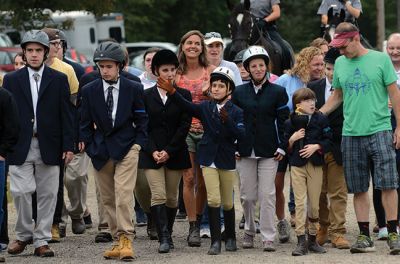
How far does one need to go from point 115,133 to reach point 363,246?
8.97 ft

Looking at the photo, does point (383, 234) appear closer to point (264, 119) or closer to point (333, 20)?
point (264, 119)

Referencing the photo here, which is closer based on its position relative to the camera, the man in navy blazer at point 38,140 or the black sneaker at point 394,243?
the black sneaker at point 394,243

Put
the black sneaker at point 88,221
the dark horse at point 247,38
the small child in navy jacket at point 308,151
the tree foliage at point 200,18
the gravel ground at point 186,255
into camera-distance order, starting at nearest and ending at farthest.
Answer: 1. the gravel ground at point 186,255
2. the small child in navy jacket at point 308,151
3. the black sneaker at point 88,221
4. the dark horse at point 247,38
5. the tree foliage at point 200,18

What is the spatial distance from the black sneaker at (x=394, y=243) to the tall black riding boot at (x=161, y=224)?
2270mm

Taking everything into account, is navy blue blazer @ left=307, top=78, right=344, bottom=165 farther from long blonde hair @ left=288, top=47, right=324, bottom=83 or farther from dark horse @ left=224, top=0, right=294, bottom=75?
dark horse @ left=224, top=0, right=294, bottom=75

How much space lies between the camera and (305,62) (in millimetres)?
13578

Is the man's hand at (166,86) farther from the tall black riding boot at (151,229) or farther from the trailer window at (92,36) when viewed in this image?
the trailer window at (92,36)

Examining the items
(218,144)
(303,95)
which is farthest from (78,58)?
(303,95)

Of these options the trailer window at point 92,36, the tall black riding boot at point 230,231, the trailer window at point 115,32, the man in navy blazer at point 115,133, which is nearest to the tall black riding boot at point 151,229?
the man in navy blazer at point 115,133

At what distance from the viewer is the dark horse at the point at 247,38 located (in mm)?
18016

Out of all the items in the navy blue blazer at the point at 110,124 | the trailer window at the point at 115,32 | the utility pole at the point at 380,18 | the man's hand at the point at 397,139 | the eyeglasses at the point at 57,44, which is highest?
the trailer window at the point at 115,32

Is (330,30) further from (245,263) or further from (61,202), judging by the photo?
(245,263)

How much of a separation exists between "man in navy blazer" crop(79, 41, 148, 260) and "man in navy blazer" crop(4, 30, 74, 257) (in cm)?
30

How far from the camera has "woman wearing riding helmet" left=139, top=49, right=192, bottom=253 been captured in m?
12.6
